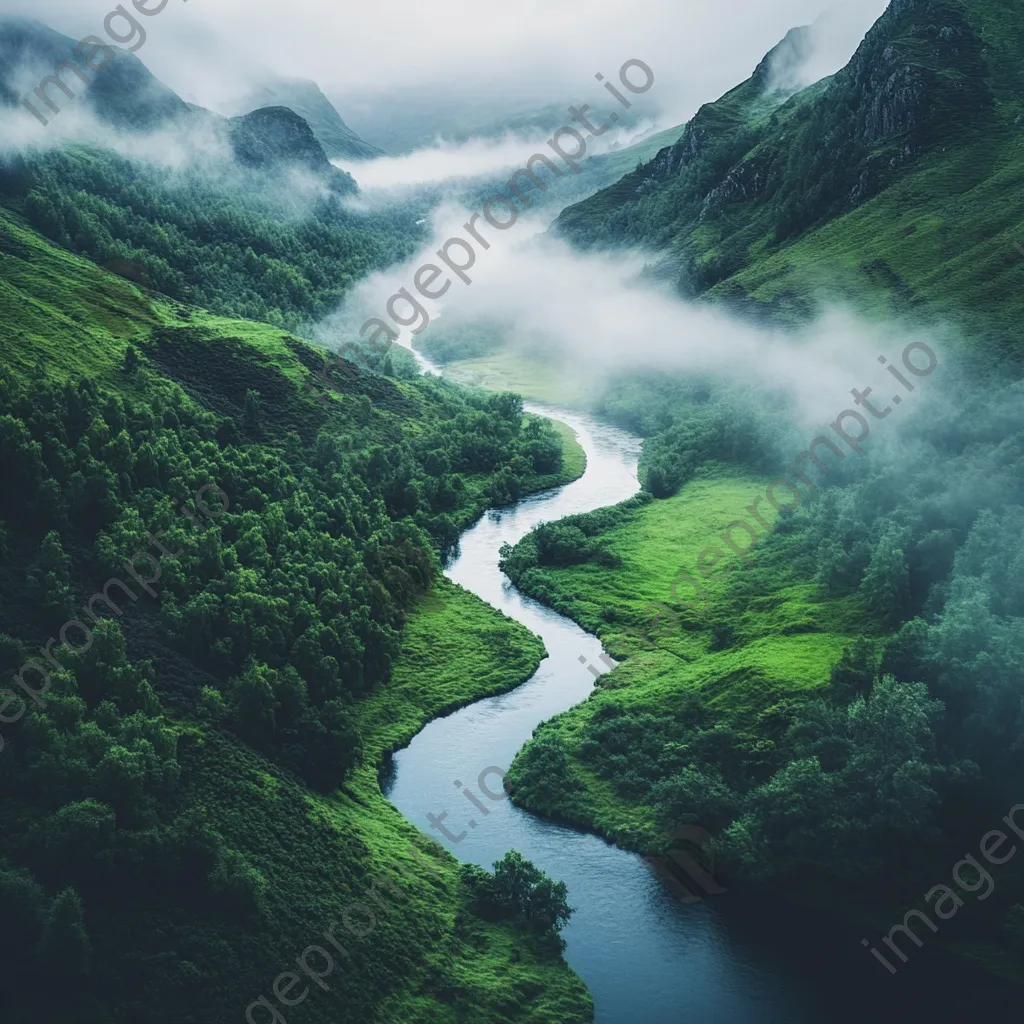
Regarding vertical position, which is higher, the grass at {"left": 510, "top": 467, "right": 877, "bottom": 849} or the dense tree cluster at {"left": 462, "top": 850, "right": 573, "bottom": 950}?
the grass at {"left": 510, "top": 467, "right": 877, "bottom": 849}

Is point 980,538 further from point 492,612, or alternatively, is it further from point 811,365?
point 811,365

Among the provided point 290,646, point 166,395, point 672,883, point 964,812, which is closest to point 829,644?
point 964,812

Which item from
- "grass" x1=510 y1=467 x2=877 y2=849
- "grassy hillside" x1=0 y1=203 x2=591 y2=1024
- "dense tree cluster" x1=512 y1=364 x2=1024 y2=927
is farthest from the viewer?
"grass" x1=510 y1=467 x2=877 y2=849

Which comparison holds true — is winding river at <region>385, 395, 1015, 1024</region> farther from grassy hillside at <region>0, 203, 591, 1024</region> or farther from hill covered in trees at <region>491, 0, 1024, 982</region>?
grassy hillside at <region>0, 203, 591, 1024</region>

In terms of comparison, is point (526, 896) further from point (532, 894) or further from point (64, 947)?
point (64, 947)

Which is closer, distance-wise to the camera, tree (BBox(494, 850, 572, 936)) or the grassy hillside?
the grassy hillside

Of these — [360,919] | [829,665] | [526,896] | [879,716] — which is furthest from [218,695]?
[829,665]

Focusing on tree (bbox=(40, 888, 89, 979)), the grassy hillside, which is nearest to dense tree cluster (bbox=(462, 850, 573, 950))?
the grassy hillside

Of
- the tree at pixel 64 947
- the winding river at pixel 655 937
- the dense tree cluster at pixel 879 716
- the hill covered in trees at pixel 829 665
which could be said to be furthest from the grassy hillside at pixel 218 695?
the dense tree cluster at pixel 879 716

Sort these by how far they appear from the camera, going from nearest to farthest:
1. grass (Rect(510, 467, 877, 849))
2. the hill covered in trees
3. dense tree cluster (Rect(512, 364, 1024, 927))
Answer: the hill covered in trees → dense tree cluster (Rect(512, 364, 1024, 927)) → grass (Rect(510, 467, 877, 849))
